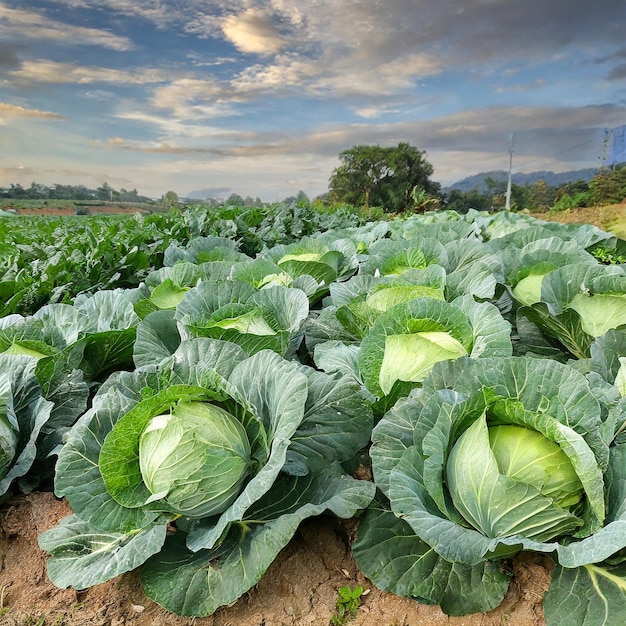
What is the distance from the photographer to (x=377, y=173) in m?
64.8

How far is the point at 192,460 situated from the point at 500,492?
3.03 ft

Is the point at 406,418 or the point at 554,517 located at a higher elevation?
the point at 406,418

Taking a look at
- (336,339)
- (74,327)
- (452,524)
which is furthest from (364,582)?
(74,327)

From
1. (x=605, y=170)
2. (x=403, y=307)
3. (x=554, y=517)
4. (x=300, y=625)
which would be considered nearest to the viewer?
(x=554, y=517)

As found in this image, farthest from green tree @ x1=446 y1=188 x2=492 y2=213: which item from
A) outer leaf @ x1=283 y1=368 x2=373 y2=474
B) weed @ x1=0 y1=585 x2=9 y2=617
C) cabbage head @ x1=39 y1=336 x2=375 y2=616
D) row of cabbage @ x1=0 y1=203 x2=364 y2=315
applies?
weed @ x1=0 y1=585 x2=9 y2=617

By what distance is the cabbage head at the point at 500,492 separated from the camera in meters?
1.42

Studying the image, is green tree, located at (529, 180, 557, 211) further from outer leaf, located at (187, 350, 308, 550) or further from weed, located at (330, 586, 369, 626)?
weed, located at (330, 586, 369, 626)

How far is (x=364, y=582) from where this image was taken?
1.68 metres

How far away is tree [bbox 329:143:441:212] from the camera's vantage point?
6275 centimetres

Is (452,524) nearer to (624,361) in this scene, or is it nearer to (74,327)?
(624,361)

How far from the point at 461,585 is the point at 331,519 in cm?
52

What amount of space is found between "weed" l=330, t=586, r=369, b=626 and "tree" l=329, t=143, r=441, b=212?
202ft

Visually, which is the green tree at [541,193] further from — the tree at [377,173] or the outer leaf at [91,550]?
the outer leaf at [91,550]

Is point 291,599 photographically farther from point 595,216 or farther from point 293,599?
point 595,216
